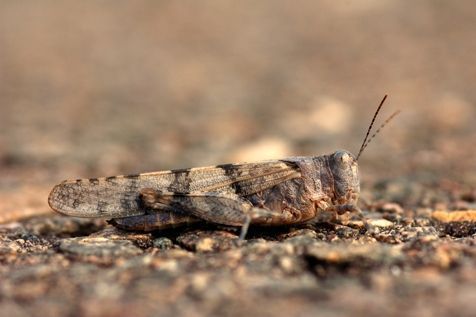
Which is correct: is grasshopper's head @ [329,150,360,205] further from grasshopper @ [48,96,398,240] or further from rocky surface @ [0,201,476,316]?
rocky surface @ [0,201,476,316]

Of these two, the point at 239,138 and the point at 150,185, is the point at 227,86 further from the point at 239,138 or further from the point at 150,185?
the point at 150,185

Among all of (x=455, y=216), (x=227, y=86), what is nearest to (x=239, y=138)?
(x=227, y=86)

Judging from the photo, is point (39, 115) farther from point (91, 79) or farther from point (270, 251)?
point (270, 251)

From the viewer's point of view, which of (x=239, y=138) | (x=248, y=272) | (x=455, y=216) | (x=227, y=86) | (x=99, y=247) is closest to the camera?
(x=248, y=272)

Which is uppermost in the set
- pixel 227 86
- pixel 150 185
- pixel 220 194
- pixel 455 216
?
pixel 227 86

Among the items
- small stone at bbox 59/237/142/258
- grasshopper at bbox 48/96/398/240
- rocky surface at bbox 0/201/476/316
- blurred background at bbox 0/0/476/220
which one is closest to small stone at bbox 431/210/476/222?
rocky surface at bbox 0/201/476/316
